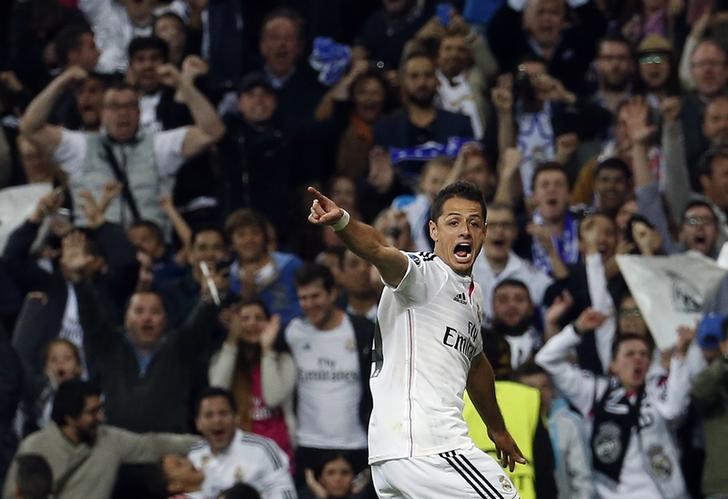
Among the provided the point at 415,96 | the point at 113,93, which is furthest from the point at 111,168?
the point at 415,96

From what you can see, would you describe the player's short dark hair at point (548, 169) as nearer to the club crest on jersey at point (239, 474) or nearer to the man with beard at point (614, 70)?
the man with beard at point (614, 70)

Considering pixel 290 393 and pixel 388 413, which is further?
pixel 290 393

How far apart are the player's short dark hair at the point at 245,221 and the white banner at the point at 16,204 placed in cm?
145

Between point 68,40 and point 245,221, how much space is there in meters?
3.00

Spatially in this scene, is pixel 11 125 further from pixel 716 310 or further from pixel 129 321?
pixel 716 310

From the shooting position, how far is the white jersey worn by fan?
7344 millimetres

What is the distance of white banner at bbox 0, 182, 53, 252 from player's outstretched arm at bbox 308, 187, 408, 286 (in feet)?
21.0

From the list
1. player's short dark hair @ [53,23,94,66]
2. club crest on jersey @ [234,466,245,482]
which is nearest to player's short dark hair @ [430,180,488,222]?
club crest on jersey @ [234,466,245,482]

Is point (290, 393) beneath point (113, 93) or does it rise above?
beneath

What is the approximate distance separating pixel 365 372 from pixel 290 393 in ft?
1.63

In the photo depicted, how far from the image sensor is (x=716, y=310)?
11.9m

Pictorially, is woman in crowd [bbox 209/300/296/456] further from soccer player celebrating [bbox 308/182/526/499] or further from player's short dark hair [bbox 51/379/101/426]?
soccer player celebrating [bbox 308/182/526/499]

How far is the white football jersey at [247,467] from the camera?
1117 cm

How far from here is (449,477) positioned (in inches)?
289
